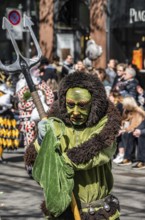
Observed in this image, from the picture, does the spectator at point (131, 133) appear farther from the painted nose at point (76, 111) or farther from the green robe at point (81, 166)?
the painted nose at point (76, 111)

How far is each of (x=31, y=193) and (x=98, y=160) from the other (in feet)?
20.5

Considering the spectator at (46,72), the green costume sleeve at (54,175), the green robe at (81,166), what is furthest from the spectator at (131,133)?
the green costume sleeve at (54,175)

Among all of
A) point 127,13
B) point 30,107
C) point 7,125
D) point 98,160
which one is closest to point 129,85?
point 7,125

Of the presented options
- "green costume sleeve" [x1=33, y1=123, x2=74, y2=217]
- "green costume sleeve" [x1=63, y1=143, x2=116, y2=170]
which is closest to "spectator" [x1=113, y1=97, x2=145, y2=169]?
"green costume sleeve" [x1=63, y1=143, x2=116, y2=170]

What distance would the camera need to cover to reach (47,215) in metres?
6.20

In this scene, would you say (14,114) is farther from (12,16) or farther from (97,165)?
(97,165)

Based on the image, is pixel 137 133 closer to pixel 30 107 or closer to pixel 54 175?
pixel 30 107

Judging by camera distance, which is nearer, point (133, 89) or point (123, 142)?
point (123, 142)

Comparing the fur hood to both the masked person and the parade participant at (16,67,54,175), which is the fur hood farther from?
the parade participant at (16,67,54,175)

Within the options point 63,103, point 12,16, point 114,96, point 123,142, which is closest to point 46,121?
point 63,103

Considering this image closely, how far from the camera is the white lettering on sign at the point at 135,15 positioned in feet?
89.1

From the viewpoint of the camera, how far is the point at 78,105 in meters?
6.13

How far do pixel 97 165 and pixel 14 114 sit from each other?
463 inches

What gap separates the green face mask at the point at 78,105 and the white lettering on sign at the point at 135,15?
21.2 meters
